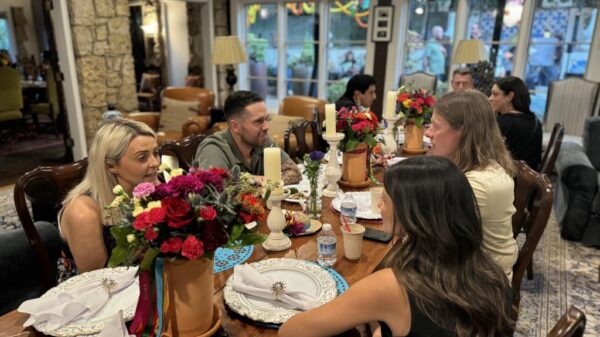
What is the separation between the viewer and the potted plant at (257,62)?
6.63m

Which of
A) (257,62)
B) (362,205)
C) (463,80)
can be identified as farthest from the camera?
(257,62)

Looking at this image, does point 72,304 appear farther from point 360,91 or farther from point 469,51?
point 469,51

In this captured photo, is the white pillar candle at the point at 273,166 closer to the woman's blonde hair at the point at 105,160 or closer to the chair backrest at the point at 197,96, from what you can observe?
the woman's blonde hair at the point at 105,160

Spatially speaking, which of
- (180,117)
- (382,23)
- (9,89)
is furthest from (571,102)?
(9,89)

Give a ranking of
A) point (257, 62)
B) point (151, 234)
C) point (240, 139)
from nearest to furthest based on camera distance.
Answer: point (151, 234) < point (240, 139) < point (257, 62)

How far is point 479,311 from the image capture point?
0.96m

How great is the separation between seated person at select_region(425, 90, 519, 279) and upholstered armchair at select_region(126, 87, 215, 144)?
3482 millimetres

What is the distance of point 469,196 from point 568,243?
2.77m

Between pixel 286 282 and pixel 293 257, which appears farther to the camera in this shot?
pixel 293 257

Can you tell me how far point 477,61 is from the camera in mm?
4754

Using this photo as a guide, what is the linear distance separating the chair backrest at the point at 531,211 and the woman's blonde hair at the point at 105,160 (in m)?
1.50

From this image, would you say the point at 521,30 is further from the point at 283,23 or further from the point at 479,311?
the point at 479,311

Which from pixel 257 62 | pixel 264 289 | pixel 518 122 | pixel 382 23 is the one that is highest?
pixel 382 23

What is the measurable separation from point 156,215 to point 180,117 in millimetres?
4268
